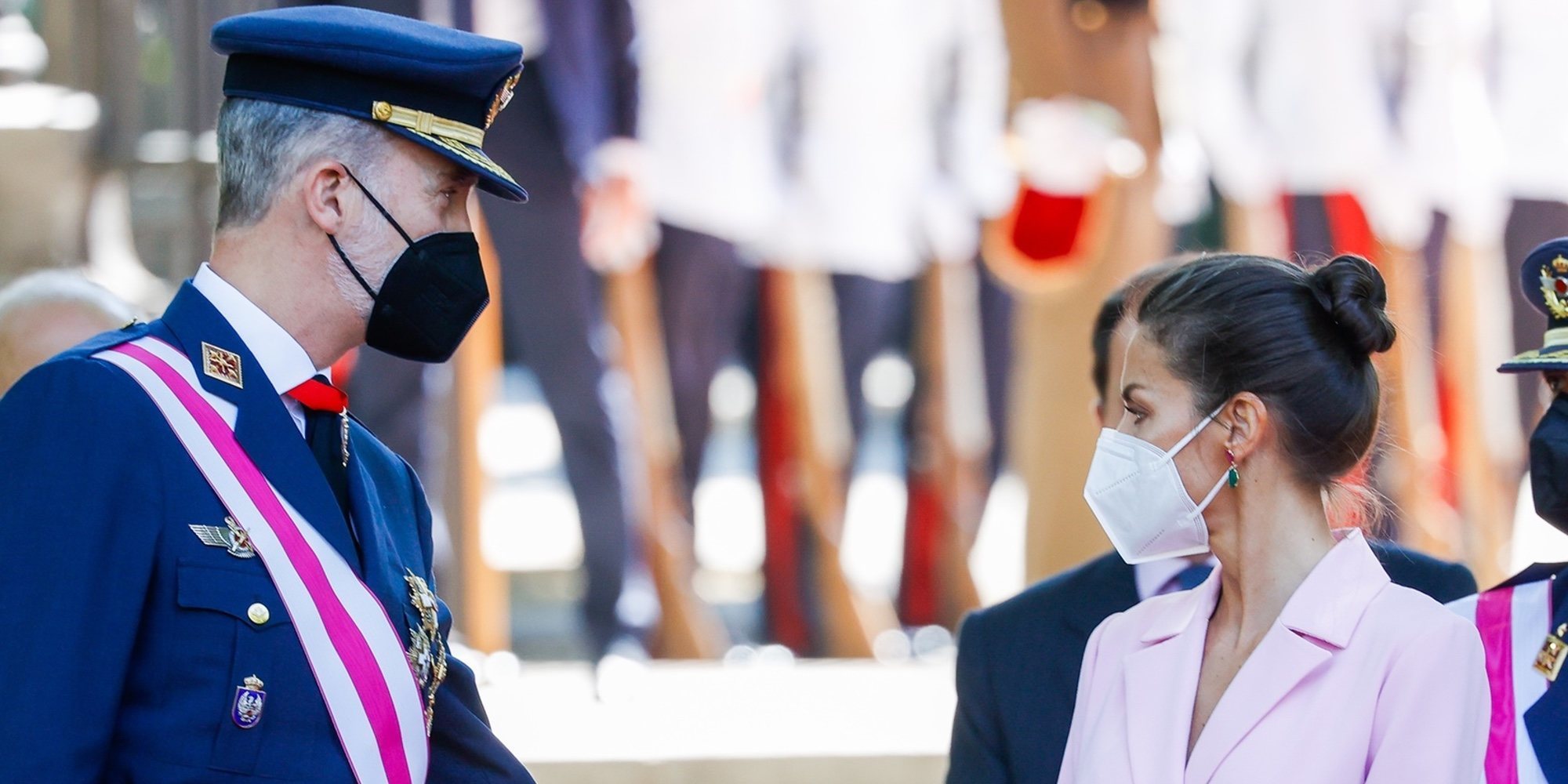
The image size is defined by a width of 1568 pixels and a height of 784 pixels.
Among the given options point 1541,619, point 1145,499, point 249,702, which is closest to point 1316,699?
point 1145,499

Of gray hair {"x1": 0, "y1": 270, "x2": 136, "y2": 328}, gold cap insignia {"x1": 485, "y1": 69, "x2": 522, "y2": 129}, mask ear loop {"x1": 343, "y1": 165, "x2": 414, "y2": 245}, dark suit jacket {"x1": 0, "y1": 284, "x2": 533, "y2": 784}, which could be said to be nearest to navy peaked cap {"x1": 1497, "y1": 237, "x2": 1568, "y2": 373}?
gold cap insignia {"x1": 485, "y1": 69, "x2": 522, "y2": 129}

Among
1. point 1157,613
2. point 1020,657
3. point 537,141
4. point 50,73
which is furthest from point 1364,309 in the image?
point 50,73

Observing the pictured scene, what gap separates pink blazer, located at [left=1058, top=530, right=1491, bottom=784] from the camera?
5.38 feet

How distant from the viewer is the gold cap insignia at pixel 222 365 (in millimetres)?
1682

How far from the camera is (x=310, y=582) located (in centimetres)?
167

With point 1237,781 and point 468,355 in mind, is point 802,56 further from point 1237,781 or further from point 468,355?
point 1237,781

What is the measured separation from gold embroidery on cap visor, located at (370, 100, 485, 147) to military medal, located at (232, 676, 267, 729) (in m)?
→ 0.60

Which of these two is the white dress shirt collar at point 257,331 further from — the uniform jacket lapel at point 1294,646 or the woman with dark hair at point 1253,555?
the uniform jacket lapel at point 1294,646

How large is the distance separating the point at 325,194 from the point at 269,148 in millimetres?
74

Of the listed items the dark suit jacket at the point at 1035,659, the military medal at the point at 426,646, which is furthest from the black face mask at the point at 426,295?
the dark suit jacket at the point at 1035,659

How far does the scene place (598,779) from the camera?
→ 358 centimetres

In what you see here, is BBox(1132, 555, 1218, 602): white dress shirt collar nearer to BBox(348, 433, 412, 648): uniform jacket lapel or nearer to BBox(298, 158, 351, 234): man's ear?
BBox(348, 433, 412, 648): uniform jacket lapel

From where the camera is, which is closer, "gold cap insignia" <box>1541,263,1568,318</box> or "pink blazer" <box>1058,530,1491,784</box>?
"pink blazer" <box>1058,530,1491,784</box>

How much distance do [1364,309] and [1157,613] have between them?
0.43 m
